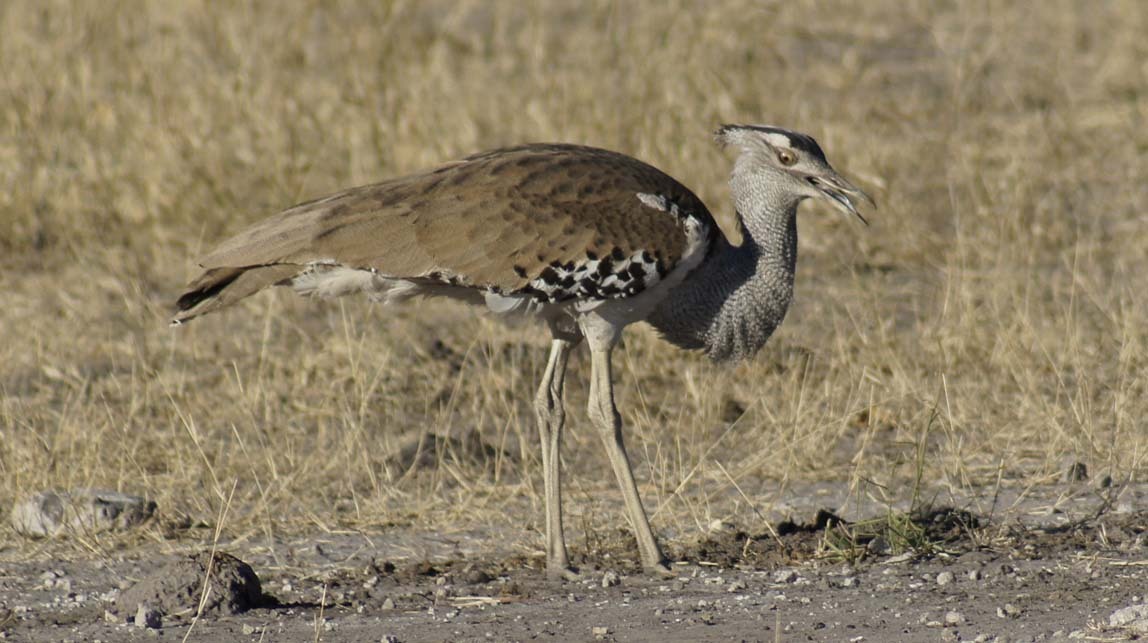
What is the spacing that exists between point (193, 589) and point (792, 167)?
6.39 feet

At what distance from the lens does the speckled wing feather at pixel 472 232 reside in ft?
14.9

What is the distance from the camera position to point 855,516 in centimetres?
514

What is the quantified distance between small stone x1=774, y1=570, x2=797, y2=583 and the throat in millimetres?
676

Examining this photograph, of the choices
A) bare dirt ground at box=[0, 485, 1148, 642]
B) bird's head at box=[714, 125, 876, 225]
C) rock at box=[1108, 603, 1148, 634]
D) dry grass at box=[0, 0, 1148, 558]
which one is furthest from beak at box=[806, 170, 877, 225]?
rock at box=[1108, 603, 1148, 634]

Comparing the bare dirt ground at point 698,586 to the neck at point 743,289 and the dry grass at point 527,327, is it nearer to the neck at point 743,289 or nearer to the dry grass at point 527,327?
the dry grass at point 527,327

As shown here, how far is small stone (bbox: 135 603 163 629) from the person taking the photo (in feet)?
13.8

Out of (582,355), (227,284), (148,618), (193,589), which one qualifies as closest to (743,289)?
(227,284)

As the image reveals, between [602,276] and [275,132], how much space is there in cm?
391

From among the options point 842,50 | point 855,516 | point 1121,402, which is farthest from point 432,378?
point 842,50

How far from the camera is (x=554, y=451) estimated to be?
16.1 feet

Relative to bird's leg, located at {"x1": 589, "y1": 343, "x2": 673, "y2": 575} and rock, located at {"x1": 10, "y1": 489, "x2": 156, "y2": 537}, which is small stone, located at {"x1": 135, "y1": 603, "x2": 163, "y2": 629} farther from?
bird's leg, located at {"x1": 589, "y1": 343, "x2": 673, "y2": 575}

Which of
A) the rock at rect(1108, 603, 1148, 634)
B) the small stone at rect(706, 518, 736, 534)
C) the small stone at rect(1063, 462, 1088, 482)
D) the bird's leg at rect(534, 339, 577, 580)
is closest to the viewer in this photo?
the rock at rect(1108, 603, 1148, 634)

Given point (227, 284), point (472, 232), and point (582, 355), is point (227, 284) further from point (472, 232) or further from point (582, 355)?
point (582, 355)

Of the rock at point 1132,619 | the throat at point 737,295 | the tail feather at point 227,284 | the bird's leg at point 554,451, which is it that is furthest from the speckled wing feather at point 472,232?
the rock at point 1132,619
